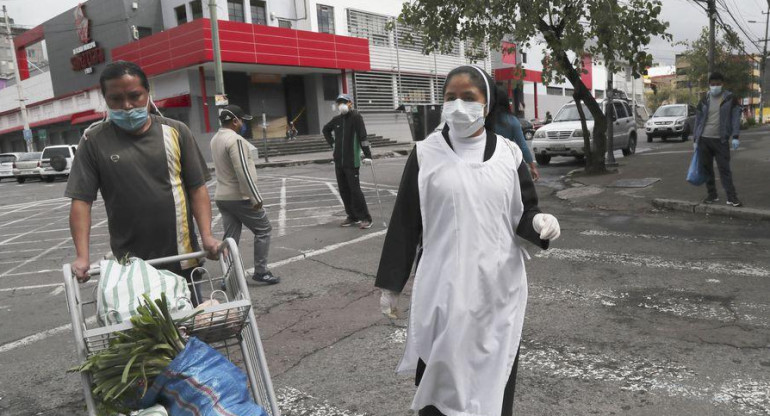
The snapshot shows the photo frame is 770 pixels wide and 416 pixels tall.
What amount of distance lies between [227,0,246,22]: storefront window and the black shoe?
26.5m

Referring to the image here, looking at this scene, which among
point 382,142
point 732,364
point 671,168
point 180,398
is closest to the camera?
point 180,398

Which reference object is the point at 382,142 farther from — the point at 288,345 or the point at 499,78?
the point at 288,345

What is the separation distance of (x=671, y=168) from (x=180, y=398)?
44.5 feet

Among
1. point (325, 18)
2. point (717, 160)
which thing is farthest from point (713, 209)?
point (325, 18)

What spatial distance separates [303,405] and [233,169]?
10.9 feet

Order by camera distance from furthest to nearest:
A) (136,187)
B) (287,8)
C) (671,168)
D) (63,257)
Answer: (287,8) < (671,168) < (63,257) < (136,187)

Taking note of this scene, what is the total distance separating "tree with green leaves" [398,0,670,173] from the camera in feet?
36.2

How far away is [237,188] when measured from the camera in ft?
19.7

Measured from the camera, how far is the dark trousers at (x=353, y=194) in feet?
28.7

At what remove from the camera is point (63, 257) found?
832 cm

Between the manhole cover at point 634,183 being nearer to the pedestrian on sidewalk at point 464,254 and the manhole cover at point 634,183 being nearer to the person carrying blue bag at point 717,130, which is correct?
the person carrying blue bag at point 717,130

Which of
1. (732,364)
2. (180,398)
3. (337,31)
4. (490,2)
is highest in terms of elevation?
(337,31)

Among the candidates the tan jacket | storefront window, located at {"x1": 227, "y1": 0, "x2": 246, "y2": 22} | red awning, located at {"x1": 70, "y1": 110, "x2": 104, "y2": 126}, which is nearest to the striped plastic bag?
the tan jacket

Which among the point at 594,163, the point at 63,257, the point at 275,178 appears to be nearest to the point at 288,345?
the point at 63,257
